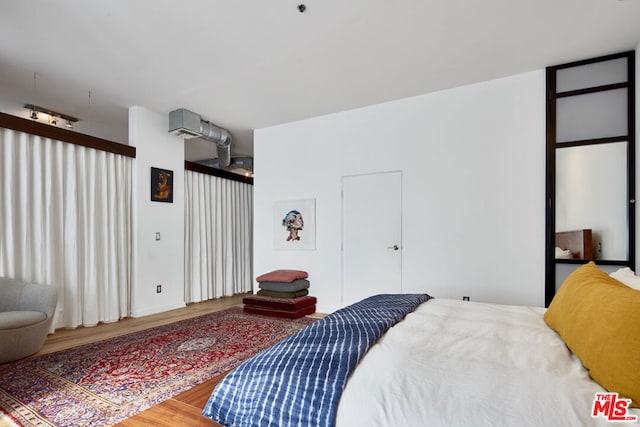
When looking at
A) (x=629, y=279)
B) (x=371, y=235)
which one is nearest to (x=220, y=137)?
(x=371, y=235)

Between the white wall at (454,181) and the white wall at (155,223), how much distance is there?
196cm

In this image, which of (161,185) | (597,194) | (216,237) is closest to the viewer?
(597,194)

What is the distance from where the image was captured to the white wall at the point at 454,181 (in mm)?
3354

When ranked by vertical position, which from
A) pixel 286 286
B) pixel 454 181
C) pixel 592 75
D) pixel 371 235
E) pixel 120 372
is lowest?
pixel 120 372

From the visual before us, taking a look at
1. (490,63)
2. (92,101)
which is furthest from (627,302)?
(92,101)

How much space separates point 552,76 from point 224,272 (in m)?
5.53

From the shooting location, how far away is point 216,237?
226 inches

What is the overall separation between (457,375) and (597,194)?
3055mm

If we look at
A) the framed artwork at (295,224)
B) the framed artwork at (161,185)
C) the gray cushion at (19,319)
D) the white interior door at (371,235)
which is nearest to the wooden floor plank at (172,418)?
the gray cushion at (19,319)

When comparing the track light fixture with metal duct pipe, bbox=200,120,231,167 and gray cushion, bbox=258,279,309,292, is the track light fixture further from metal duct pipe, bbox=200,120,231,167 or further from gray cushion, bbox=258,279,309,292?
gray cushion, bbox=258,279,309,292

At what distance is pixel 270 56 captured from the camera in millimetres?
3070

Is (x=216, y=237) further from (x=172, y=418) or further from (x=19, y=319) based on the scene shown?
(x=172, y=418)

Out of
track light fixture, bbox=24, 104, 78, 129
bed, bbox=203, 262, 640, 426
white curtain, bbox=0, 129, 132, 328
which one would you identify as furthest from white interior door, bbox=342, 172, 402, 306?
track light fixture, bbox=24, 104, 78, 129

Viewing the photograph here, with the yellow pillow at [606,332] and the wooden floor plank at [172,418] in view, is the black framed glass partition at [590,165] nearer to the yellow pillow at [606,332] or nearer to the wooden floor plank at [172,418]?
the yellow pillow at [606,332]
